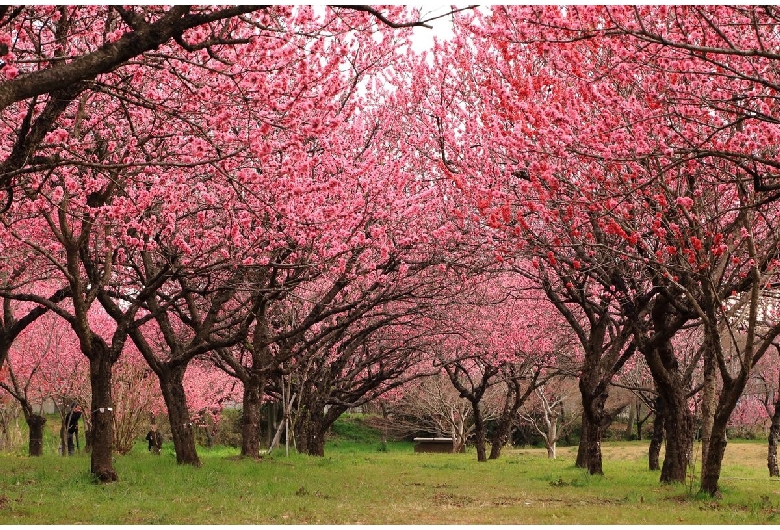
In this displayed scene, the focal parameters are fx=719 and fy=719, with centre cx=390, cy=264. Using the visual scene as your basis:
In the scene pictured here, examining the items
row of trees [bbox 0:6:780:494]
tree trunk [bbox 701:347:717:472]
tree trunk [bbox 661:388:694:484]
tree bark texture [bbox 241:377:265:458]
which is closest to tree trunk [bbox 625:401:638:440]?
row of trees [bbox 0:6:780:494]

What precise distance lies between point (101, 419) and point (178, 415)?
3984 mm

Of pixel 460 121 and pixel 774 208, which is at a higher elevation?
pixel 460 121

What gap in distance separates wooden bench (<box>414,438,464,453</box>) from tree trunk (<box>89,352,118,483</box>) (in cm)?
3560

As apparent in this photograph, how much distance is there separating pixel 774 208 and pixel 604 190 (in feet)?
15.8

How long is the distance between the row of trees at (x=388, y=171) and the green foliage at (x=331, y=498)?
3.88 feet

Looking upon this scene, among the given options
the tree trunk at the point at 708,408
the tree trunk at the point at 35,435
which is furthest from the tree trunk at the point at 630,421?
the tree trunk at the point at 708,408

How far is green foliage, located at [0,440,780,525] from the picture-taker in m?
10.3

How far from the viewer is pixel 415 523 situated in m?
10.2

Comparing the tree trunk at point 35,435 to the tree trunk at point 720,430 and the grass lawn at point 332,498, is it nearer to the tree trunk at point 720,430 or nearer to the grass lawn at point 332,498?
the grass lawn at point 332,498

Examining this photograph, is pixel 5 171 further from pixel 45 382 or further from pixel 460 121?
pixel 45 382

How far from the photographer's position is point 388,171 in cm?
1717

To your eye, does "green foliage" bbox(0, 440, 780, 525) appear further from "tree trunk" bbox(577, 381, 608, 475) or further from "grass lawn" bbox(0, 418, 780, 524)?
"tree trunk" bbox(577, 381, 608, 475)

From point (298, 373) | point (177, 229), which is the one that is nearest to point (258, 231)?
point (177, 229)

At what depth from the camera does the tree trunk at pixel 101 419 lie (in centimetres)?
1395
